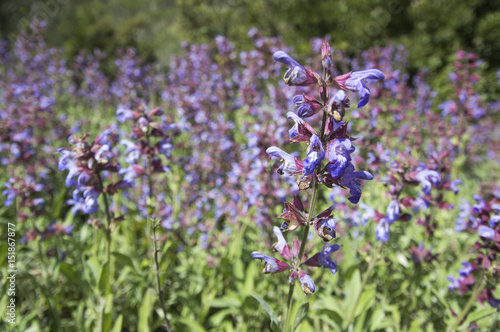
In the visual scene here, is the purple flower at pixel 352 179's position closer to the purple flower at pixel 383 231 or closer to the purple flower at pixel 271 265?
the purple flower at pixel 271 265

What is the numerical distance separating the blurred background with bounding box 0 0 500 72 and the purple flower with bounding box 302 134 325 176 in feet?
27.7

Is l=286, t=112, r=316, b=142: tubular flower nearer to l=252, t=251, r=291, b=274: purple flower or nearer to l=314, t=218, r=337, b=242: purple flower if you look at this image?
l=314, t=218, r=337, b=242: purple flower

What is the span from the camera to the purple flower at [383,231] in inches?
90.6

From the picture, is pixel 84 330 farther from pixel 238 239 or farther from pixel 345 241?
pixel 345 241

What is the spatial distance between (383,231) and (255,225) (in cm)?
149

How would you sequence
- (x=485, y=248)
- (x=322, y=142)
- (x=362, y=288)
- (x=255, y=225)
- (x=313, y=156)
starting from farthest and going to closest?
(x=255, y=225) < (x=362, y=288) < (x=485, y=248) < (x=322, y=142) < (x=313, y=156)

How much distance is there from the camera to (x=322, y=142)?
1.40 m

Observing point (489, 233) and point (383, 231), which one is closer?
point (489, 233)

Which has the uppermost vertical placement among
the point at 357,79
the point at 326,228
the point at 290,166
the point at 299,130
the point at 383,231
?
the point at 357,79

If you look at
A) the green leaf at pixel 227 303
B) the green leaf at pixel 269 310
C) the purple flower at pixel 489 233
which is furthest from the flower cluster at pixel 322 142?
the green leaf at pixel 227 303

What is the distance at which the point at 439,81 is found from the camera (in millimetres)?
10281

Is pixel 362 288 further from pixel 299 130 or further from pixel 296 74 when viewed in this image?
pixel 296 74

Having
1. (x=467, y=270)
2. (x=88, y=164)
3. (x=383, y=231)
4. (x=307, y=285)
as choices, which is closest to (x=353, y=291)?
(x=383, y=231)

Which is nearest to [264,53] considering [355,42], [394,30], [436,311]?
[436,311]
